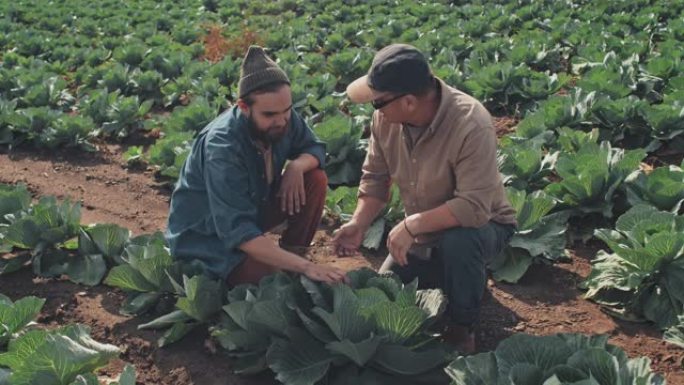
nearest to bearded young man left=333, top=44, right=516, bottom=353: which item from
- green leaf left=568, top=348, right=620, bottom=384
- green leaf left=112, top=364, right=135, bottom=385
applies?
green leaf left=568, top=348, right=620, bottom=384

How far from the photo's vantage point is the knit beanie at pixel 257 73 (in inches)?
138

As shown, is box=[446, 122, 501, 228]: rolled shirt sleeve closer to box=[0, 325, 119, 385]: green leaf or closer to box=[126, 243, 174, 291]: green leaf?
box=[126, 243, 174, 291]: green leaf

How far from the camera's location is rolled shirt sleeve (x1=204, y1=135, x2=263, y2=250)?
11.3 ft

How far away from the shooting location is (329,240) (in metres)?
5.04

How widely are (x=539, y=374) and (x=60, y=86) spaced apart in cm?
750

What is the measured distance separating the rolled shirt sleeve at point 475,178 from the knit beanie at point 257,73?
0.98m

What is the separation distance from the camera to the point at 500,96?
748cm

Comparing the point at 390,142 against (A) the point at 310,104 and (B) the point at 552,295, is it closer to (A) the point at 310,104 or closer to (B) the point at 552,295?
(B) the point at 552,295

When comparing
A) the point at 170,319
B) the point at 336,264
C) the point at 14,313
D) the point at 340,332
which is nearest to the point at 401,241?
the point at 340,332

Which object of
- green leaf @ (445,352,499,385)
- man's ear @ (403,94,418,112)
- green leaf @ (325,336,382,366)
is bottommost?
green leaf @ (325,336,382,366)

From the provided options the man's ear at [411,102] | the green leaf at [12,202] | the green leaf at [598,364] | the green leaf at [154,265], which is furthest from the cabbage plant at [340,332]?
the green leaf at [12,202]

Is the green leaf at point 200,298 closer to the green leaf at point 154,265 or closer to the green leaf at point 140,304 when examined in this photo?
the green leaf at point 154,265

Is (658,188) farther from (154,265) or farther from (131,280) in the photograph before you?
(131,280)

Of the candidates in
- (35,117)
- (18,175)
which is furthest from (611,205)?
(35,117)
